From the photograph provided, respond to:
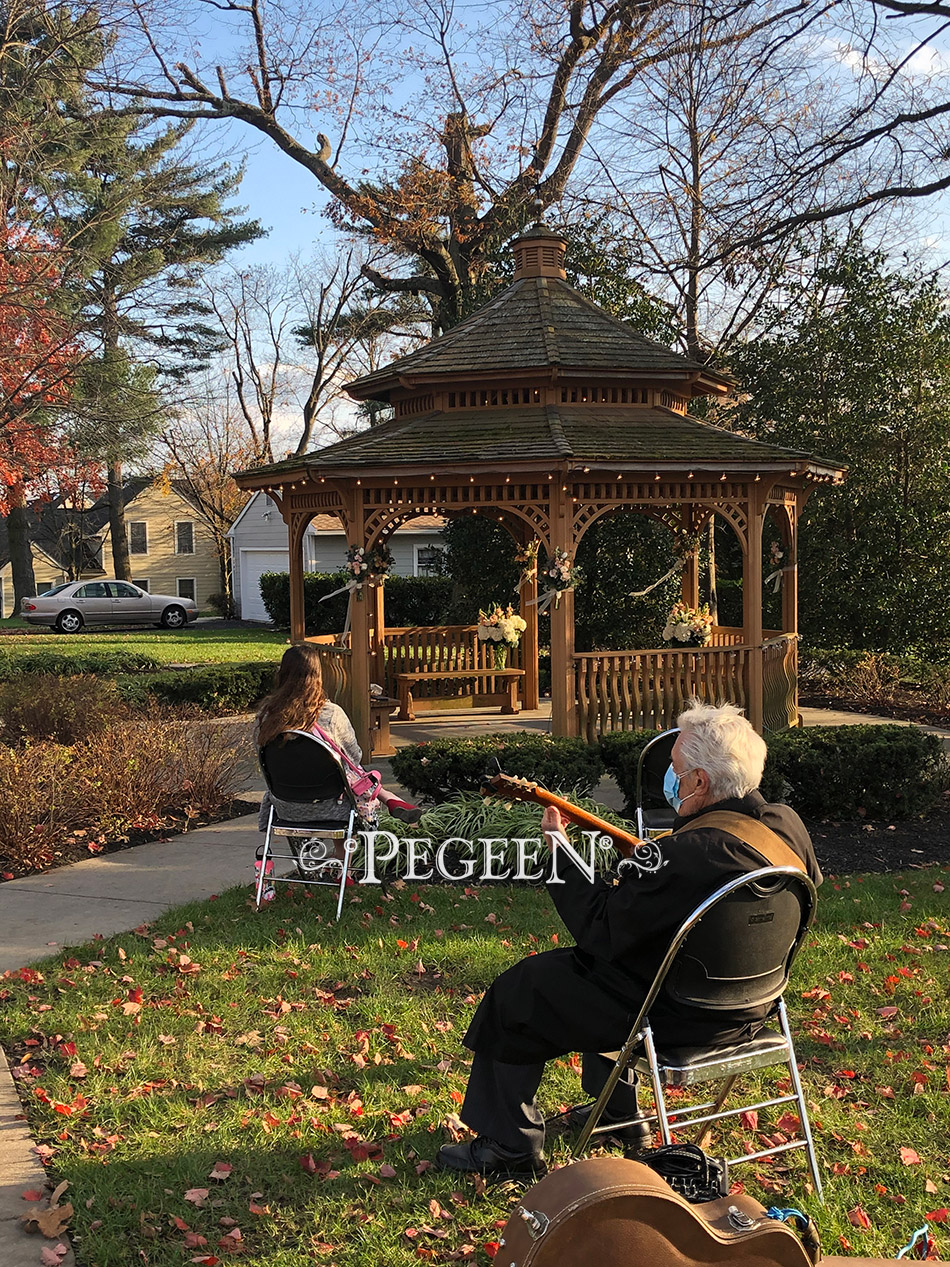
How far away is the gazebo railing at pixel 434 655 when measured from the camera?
15.2 metres

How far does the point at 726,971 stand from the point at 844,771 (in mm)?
6041

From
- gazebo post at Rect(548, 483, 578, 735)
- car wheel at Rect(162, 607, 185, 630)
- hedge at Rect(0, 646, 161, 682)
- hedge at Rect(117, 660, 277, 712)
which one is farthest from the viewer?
car wheel at Rect(162, 607, 185, 630)

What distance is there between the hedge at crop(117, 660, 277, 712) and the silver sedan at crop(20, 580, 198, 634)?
852 inches

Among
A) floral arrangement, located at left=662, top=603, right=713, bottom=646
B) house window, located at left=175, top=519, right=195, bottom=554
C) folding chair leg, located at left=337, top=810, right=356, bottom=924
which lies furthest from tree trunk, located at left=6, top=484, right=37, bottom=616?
folding chair leg, located at left=337, top=810, right=356, bottom=924

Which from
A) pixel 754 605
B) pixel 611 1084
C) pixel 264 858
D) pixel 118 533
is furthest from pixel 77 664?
pixel 118 533

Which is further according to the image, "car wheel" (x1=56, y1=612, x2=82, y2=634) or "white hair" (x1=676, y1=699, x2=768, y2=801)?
"car wheel" (x1=56, y1=612, x2=82, y2=634)

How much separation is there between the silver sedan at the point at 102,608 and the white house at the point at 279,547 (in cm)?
359

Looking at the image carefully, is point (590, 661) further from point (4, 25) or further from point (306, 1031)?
point (4, 25)

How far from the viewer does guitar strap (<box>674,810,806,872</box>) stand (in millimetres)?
3332

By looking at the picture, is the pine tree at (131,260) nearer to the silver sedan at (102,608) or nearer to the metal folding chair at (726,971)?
the silver sedan at (102,608)

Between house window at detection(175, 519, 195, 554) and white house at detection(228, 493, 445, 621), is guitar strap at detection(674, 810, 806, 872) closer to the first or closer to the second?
white house at detection(228, 493, 445, 621)

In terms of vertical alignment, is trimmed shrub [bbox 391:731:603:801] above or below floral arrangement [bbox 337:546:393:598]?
below

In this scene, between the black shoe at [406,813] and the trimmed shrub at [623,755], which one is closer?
the black shoe at [406,813]

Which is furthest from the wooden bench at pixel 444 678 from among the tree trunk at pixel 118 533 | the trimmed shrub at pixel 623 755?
the tree trunk at pixel 118 533
